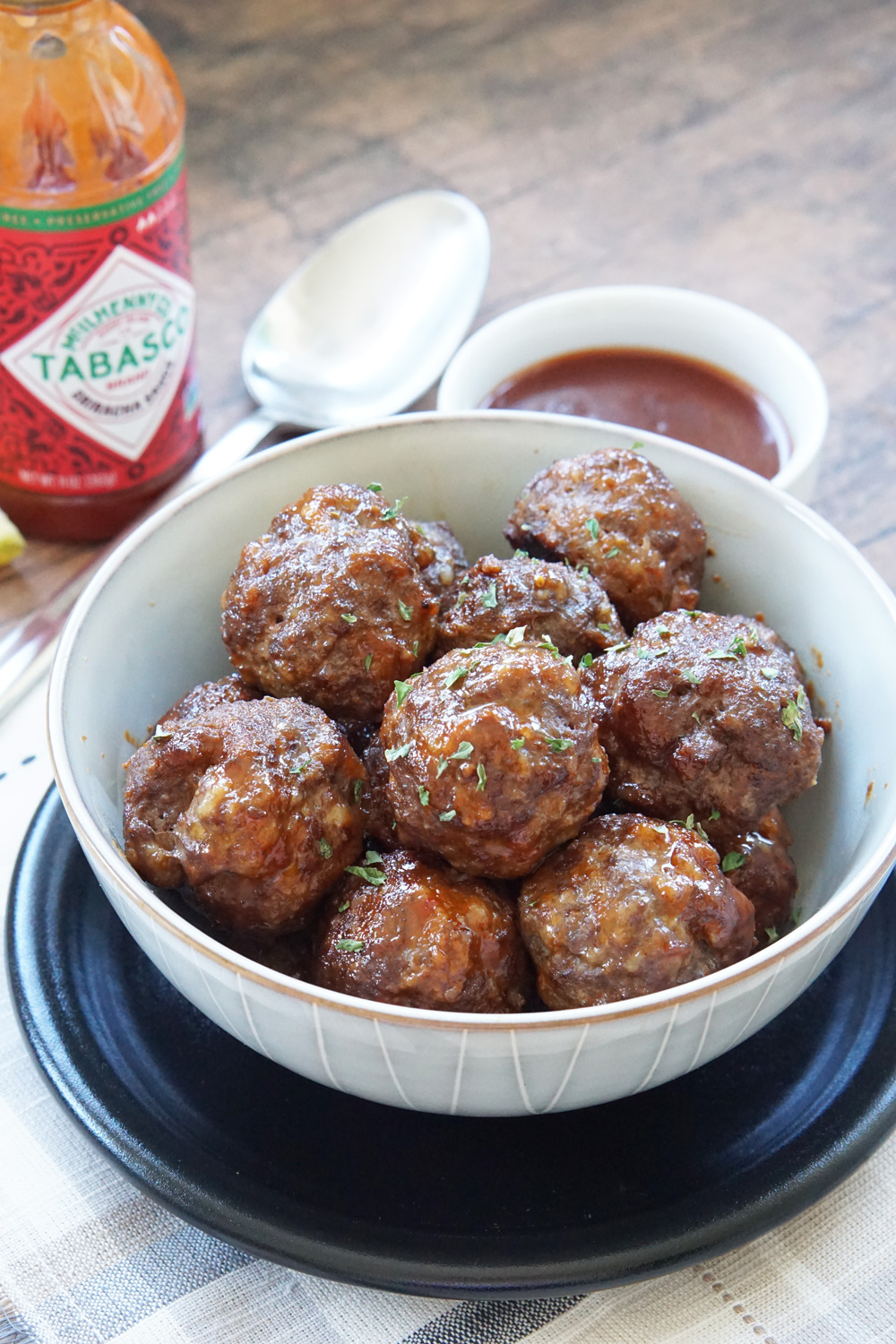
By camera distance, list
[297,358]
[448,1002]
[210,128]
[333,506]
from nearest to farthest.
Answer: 1. [448,1002]
2. [333,506]
3. [297,358]
4. [210,128]

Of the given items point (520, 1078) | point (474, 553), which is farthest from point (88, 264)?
point (520, 1078)

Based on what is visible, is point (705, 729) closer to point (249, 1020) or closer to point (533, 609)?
point (533, 609)

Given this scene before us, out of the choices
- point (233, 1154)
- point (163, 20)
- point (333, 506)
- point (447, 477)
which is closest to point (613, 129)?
point (163, 20)

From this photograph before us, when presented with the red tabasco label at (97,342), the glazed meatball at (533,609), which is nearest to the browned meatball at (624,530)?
the glazed meatball at (533,609)

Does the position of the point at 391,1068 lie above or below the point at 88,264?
below

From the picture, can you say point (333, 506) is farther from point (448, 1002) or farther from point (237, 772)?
point (448, 1002)
